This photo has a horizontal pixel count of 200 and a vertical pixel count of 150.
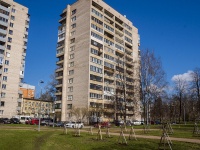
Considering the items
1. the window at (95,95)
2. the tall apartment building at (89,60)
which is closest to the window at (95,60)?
the tall apartment building at (89,60)

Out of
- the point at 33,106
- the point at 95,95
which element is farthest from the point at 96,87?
the point at 33,106

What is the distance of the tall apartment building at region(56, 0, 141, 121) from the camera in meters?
70.4

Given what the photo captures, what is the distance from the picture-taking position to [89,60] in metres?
71.8

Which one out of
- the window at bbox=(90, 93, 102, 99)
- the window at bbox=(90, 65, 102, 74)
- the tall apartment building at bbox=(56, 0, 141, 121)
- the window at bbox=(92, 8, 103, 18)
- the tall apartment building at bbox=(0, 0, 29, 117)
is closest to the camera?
the window at bbox=(90, 93, 102, 99)

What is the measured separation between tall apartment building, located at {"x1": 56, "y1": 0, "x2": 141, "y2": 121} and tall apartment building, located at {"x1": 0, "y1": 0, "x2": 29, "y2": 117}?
14.2 metres

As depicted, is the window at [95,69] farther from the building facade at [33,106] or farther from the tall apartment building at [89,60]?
the building facade at [33,106]

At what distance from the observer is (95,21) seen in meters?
78.4

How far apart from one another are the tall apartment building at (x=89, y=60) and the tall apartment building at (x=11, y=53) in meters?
14.2

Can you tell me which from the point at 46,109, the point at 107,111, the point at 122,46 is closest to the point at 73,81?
the point at 107,111

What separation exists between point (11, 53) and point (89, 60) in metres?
29.7

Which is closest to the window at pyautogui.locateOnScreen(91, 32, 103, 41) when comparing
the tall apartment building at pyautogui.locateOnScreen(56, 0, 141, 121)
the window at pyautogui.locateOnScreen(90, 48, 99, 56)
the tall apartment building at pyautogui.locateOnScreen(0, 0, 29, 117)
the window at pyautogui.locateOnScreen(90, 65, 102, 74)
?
the tall apartment building at pyautogui.locateOnScreen(56, 0, 141, 121)

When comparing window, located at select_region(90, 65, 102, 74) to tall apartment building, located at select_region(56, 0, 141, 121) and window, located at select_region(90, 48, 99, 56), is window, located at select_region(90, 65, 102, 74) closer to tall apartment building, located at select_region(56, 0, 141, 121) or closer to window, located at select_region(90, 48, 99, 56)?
tall apartment building, located at select_region(56, 0, 141, 121)

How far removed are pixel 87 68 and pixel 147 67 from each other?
3286cm

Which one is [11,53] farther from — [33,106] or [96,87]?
[33,106]
